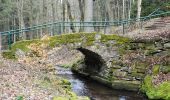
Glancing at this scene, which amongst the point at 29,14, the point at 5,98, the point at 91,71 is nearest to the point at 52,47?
the point at 91,71

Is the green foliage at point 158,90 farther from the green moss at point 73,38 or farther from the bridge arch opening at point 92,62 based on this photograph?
the green moss at point 73,38

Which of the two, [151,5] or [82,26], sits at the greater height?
[151,5]

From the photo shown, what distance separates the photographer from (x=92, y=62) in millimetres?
23719

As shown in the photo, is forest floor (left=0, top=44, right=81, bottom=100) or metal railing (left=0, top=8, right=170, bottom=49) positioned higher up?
metal railing (left=0, top=8, right=170, bottom=49)

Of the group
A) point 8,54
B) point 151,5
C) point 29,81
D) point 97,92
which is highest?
point 151,5

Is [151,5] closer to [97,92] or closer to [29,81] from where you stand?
[97,92]

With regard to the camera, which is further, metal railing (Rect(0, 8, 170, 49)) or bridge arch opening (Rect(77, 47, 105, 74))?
bridge arch opening (Rect(77, 47, 105, 74))


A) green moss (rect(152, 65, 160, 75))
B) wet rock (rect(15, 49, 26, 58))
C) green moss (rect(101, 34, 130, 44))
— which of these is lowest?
green moss (rect(152, 65, 160, 75))

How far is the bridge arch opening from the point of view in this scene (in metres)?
20.9

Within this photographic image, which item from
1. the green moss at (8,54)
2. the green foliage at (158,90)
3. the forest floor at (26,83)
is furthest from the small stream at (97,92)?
the green moss at (8,54)

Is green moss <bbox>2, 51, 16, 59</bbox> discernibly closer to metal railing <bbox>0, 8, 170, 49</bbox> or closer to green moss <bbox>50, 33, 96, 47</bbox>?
metal railing <bbox>0, 8, 170, 49</bbox>

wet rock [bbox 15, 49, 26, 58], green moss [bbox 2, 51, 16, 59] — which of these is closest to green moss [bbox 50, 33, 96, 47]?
wet rock [bbox 15, 49, 26, 58]

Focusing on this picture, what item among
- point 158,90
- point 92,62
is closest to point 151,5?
point 92,62

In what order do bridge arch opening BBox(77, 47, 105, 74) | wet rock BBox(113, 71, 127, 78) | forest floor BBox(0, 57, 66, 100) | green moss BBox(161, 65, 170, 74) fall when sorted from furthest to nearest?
1. bridge arch opening BBox(77, 47, 105, 74)
2. wet rock BBox(113, 71, 127, 78)
3. green moss BBox(161, 65, 170, 74)
4. forest floor BBox(0, 57, 66, 100)
